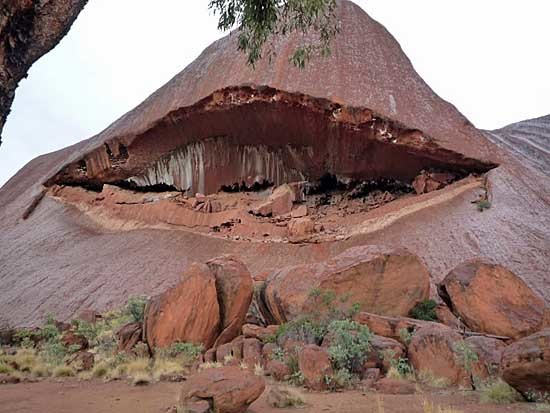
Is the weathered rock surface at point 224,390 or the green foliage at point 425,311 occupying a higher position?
the weathered rock surface at point 224,390

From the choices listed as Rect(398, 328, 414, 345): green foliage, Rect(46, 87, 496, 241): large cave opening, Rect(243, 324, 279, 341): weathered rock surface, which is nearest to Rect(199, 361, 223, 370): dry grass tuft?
Rect(243, 324, 279, 341): weathered rock surface

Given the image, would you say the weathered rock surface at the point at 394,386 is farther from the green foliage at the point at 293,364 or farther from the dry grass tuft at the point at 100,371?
the dry grass tuft at the point at 100,371

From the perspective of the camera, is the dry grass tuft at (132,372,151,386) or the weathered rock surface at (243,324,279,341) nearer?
the dry grass tuft at (132,372,151,386)

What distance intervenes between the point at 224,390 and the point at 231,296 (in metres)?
5.86

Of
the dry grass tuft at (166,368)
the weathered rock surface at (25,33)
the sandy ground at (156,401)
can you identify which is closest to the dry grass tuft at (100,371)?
the dry grass tuft at (166,368)

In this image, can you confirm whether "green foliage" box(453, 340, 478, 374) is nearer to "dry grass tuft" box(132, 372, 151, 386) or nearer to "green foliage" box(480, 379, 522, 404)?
"green foliage" box(480, 379, 522, 404)

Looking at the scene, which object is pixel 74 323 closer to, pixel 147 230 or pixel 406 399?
pixel 147 230

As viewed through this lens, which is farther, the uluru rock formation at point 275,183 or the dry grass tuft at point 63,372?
the uluru rock formation at point 275,183

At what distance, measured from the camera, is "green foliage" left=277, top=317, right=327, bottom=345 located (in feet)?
32.8

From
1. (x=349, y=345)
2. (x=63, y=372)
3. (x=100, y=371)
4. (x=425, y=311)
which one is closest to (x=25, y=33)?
(x=349, y=345)

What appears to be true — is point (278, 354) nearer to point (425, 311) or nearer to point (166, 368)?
point (166, 368)

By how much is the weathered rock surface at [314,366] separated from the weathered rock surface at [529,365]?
2.47 m

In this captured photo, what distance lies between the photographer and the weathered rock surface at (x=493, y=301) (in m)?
10.9

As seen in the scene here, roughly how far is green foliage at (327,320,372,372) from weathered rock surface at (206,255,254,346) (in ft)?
8.40
